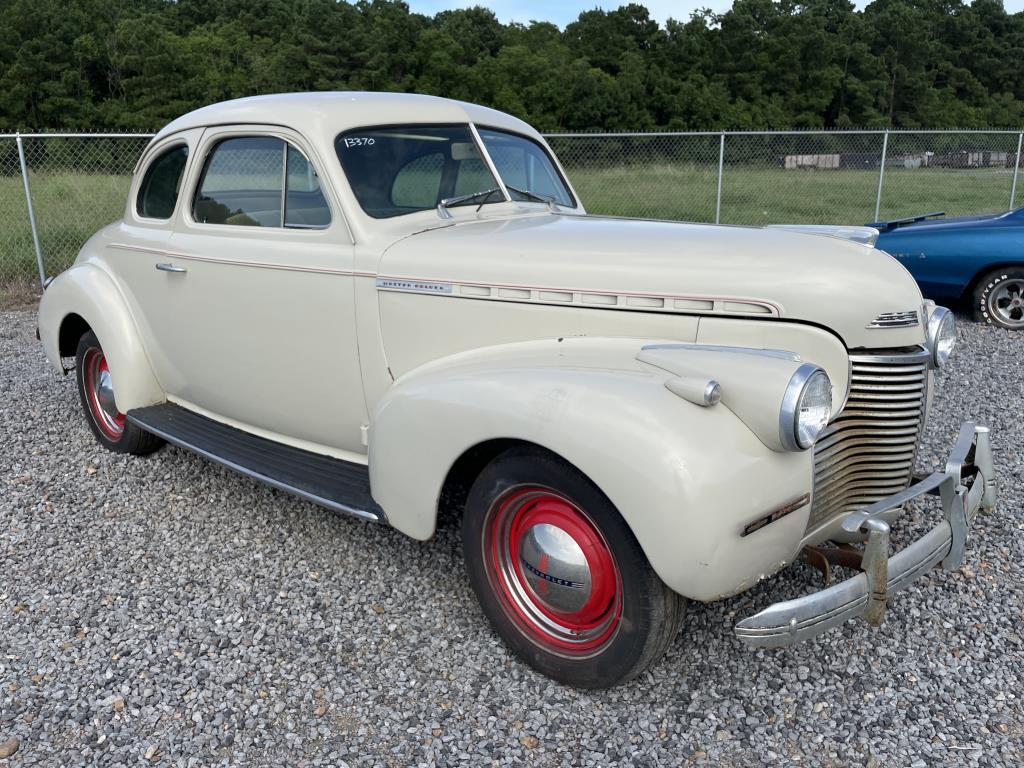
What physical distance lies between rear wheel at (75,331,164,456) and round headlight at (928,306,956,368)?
396 centimetres

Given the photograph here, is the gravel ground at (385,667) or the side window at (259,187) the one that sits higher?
the side window at (259,187)

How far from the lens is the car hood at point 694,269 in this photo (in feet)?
8.52

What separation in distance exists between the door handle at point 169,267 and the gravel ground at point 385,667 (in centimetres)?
120

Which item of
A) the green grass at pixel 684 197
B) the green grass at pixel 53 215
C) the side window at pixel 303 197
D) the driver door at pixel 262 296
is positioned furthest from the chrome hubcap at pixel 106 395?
the green grass at pixel 53 215

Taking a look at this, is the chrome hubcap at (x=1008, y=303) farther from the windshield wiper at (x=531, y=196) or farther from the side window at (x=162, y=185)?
the side window at (x=162, y=185)

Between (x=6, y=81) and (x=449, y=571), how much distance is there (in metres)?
32.7

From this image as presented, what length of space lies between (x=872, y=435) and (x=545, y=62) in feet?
123

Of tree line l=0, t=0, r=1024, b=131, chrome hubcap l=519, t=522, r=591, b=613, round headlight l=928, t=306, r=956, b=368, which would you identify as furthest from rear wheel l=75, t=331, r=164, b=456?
tree line l=0, t=0, r=1024, b=131

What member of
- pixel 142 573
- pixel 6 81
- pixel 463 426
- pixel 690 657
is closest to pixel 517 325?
pixel 463 426

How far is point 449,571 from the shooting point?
350 cm

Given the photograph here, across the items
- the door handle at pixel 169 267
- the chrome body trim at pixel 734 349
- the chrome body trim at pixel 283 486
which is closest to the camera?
the chrome body trim at pixel 734 349

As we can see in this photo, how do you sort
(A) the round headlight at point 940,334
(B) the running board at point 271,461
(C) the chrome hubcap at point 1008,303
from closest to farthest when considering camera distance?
(A) the round headlight at point 940,334, (B) the running board at point 271,461, (C) the chrome hubcap at point 1008,303

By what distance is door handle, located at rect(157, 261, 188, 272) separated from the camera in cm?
402

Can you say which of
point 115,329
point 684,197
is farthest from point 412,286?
point 684,197
